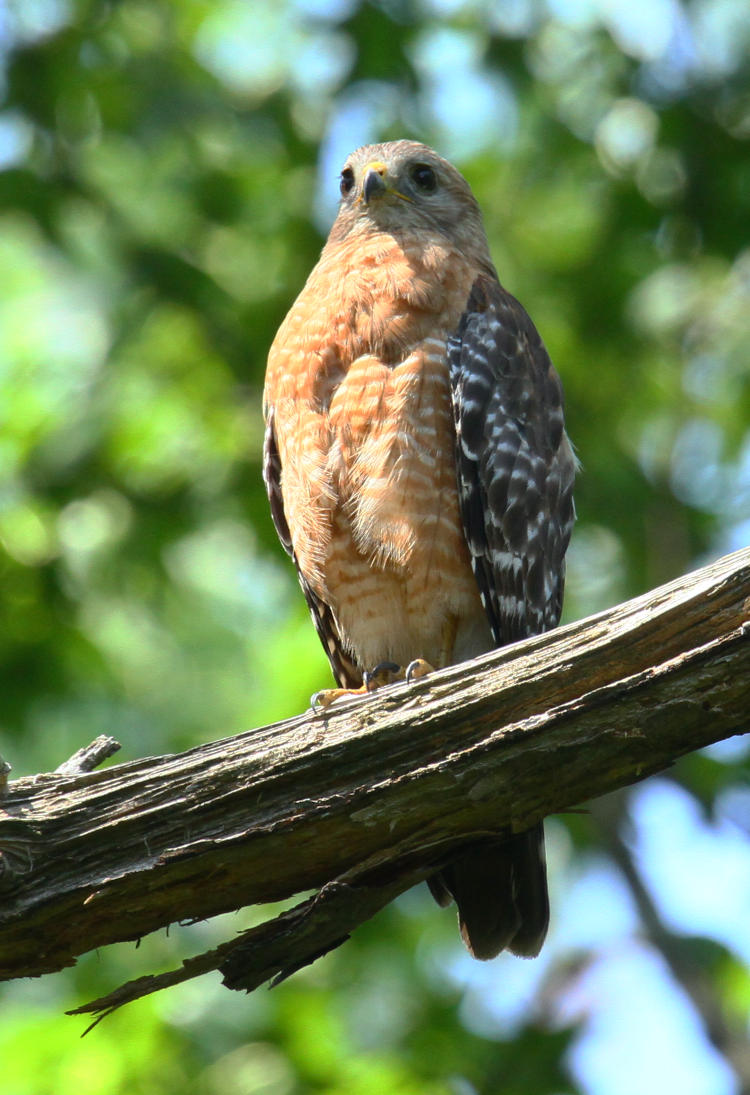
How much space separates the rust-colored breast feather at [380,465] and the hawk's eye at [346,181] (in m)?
1.38

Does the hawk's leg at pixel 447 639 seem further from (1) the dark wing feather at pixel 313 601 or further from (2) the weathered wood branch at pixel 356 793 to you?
(2) the weathered wood branch at pixel 356 793

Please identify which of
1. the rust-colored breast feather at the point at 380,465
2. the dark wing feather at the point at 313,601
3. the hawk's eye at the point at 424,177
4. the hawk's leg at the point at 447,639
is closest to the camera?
the rust-colored breast feather at the point at 380,465

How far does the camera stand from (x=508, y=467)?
517 cm

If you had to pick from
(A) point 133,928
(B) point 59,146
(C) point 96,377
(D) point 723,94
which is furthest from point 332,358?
(D) point 723,94

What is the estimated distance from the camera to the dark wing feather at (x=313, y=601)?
5.59 m

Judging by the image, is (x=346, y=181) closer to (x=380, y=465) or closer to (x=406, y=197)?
(x=406, y=197)

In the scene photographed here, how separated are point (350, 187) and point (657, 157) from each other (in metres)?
3.27

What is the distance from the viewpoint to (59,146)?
333 inches

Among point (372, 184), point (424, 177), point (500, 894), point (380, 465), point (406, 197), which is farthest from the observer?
point (424, 177)

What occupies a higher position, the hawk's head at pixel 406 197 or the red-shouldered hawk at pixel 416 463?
the hawk's head at pixel 406 197

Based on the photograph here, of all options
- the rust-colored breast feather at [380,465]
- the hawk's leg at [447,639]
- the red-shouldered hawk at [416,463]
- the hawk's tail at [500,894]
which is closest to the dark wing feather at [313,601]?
the red-shouldered hawk at [416,463]

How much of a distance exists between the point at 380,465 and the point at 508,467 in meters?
0.59

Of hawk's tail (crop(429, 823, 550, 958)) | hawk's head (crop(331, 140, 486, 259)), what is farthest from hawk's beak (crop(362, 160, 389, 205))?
hawk's tail (crop(429, 823, 550, 958))

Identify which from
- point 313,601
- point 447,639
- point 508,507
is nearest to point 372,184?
point 508,507
